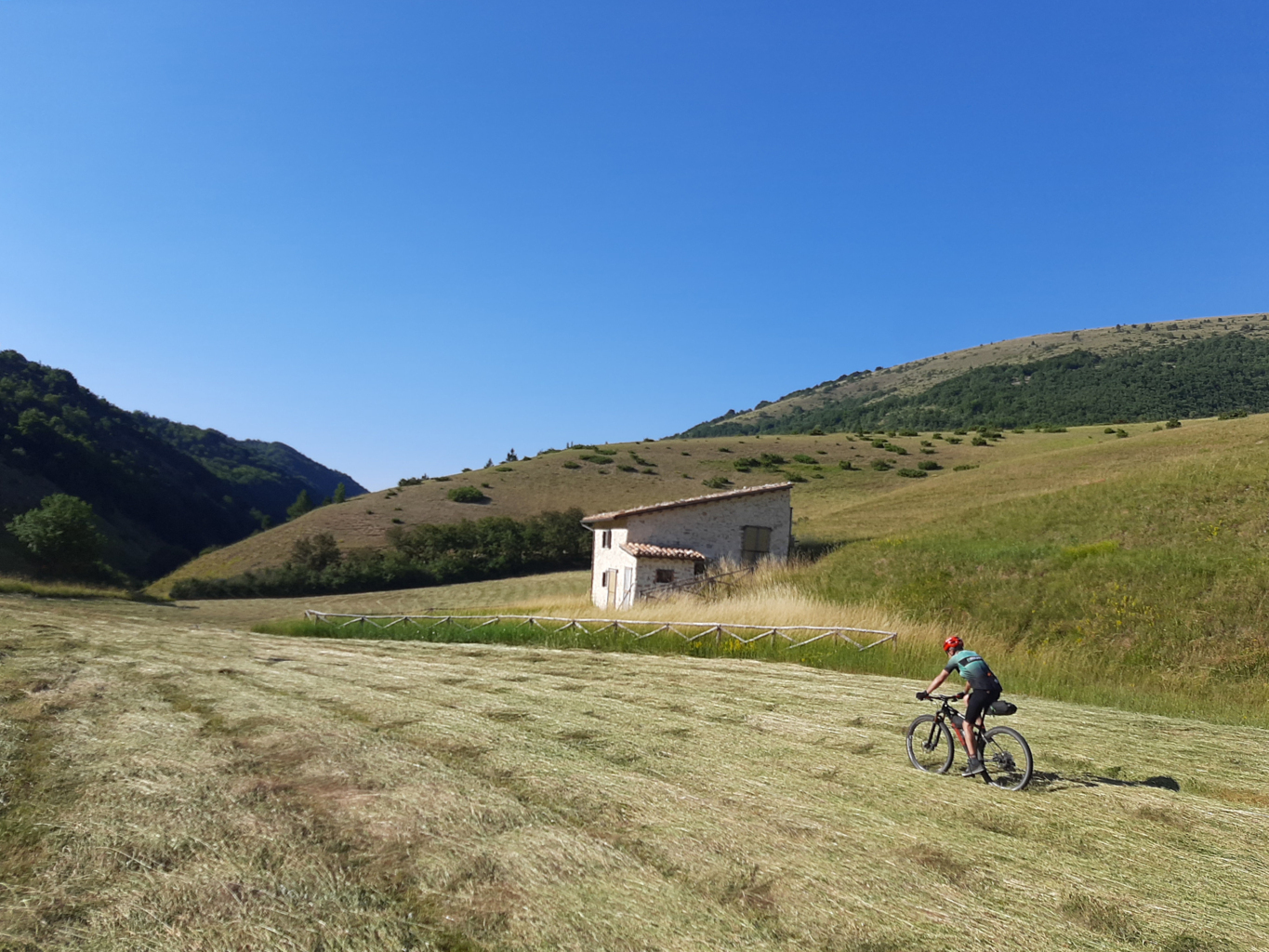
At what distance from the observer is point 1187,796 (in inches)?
271

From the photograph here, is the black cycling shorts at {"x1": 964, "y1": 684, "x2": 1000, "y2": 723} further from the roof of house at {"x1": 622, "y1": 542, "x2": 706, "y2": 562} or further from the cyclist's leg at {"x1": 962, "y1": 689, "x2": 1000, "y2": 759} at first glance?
the roof of house at {"x1": 622, "y1": 542, "x2": 706, "y2": 562}

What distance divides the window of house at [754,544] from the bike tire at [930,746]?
26845 mm

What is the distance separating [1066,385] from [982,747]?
146849mm

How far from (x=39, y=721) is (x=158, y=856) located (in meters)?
4.51

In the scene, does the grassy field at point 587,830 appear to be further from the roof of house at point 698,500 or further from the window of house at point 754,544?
the window of house at point 754,544

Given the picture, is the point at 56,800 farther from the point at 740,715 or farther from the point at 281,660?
the point at 281,660

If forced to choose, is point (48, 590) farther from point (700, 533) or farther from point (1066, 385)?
point (1066, 385)

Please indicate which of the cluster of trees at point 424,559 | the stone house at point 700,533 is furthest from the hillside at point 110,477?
the stone house at point 700,533

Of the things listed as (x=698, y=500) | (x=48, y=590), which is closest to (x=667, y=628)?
(x=698, y=500)

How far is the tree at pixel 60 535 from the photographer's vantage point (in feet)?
144

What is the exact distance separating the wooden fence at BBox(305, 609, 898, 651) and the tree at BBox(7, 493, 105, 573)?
1054 inches

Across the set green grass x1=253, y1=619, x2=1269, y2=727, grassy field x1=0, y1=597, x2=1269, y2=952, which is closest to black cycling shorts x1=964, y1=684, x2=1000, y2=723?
grassy field x1=0, y1=597, x2=1269, y2=952

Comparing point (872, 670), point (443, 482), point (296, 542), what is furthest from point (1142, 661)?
point (443, 482)

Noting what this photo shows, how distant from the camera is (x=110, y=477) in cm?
8531
